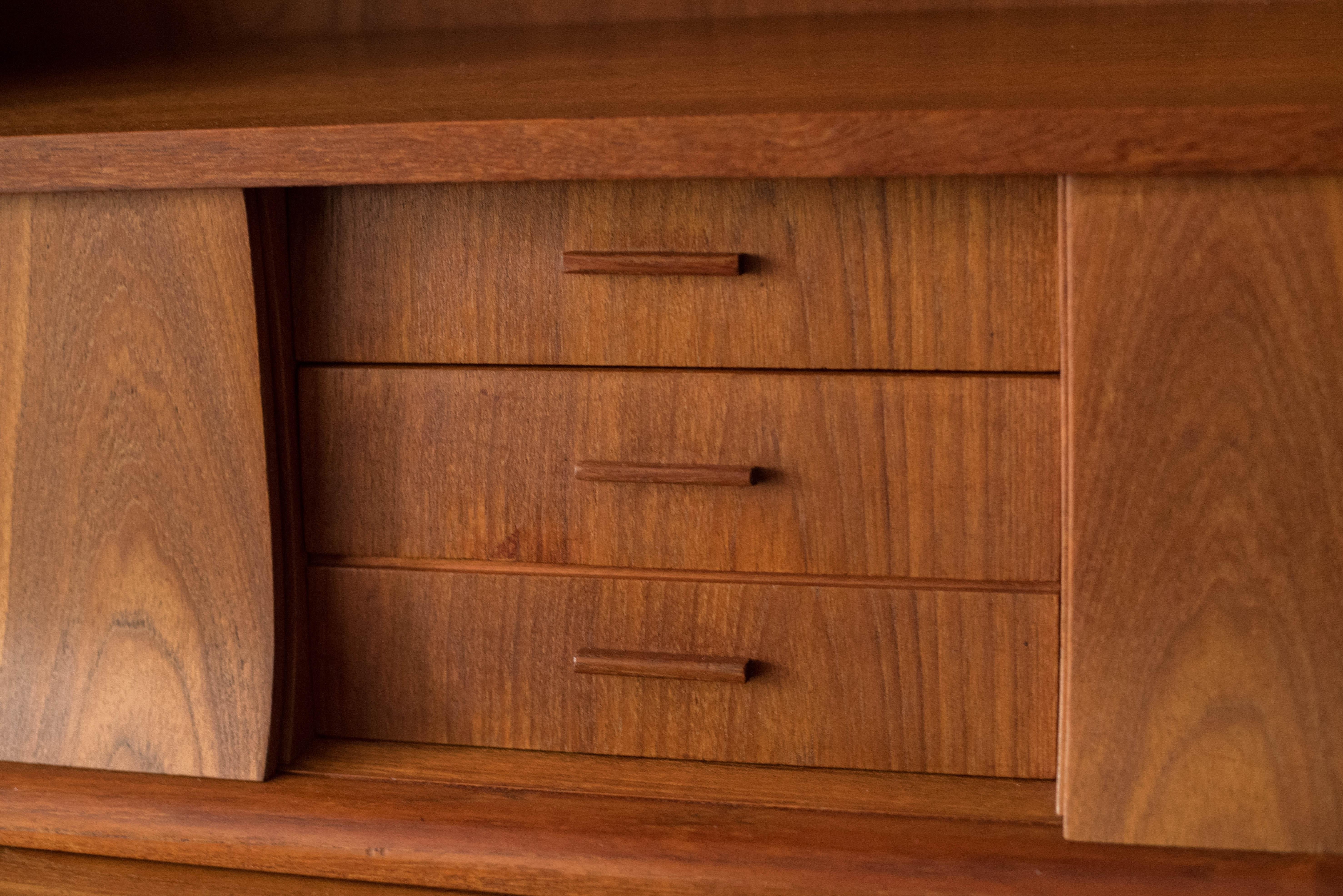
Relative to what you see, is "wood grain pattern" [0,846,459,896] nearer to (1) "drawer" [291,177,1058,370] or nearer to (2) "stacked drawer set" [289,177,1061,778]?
(2) "stacked drawer set" [289,177,1061,778]

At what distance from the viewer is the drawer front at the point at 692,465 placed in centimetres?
77

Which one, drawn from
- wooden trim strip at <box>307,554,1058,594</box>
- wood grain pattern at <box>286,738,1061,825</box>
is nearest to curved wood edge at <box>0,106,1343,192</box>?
wooden trim strip at <box>307,554,1058,594</box>

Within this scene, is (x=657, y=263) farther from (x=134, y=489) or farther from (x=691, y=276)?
(x=134, y=489)

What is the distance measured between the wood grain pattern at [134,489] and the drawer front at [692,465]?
66 mm

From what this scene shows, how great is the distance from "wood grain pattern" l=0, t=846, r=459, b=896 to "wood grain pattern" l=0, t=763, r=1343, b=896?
0.07 feet

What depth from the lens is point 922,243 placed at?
75cm

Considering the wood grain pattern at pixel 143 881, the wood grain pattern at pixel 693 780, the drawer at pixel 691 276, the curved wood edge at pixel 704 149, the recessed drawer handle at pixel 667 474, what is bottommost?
the wood grain pattern at pixel 143 881

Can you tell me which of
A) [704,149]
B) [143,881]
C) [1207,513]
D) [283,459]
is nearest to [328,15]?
[283,459]

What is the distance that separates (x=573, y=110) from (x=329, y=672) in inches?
17.9

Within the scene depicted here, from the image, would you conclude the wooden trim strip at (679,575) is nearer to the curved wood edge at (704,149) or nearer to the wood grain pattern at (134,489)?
the wood grain pattern at (134,489)

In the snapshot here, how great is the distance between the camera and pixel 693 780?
0.83 metres

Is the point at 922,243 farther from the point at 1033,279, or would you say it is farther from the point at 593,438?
the point at 593,438

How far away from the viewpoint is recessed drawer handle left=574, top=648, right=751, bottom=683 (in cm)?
81

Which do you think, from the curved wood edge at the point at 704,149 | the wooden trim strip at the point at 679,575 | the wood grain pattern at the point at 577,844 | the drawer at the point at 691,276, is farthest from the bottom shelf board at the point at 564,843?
the curved wood edge at the point at 704,149
